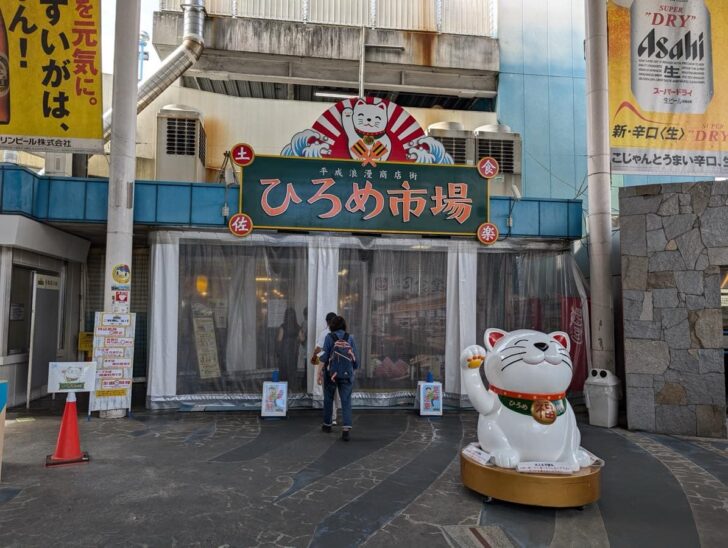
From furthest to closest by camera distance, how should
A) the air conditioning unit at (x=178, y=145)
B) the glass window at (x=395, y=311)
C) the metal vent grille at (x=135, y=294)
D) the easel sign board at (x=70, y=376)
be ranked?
the metal vent grille at (x=135, y=294) < the air conditioning unit at (x=178, y=145) < the glass window at (x=395, y=311) < the easel sign board at (x=70, y=376)

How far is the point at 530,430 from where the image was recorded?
16.4ft

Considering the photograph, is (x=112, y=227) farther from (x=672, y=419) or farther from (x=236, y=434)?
(x=672, y=419)

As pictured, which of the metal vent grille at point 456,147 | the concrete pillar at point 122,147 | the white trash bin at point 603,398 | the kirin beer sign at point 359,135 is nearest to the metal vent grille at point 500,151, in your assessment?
the metal vent grille at point 456,147

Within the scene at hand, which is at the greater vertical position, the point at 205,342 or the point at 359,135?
the point at 359,135

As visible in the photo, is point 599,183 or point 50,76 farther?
point 599,183

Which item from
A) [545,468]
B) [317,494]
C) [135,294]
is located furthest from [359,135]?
[135,294]

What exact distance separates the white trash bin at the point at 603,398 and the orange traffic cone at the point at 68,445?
7.63m

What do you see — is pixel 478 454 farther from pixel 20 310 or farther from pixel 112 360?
pixel 20 310

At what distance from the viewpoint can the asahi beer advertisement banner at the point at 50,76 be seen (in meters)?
7.96

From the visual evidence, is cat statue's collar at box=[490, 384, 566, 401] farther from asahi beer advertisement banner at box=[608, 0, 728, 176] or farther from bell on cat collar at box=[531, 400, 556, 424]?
asahi beer advertisement banner at box=[608, 0, 728, 176]

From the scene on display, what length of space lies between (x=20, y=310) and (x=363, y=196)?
6663mm

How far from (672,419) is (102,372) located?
911 cm

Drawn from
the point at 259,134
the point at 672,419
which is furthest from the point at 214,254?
the point at 672,419

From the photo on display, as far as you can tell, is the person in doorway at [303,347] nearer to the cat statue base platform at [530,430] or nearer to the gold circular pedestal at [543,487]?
the cat statue base platform at [530,430]
